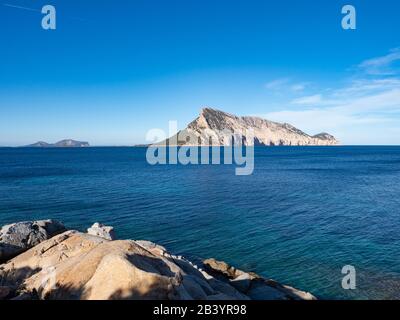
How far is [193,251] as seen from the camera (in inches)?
1248

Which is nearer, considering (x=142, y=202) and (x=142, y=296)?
(x=142, y=296)

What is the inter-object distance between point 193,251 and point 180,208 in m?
19.1

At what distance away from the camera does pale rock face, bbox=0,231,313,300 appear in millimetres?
11430

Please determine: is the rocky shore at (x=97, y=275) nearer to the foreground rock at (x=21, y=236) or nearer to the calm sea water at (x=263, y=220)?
the foreground rock at (x=21, y=236)

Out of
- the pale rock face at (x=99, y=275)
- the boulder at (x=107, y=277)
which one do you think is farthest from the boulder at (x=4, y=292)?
the boulder at (x=107, y=277)

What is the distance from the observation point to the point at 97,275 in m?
12.2

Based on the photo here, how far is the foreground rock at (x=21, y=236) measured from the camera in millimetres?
21422

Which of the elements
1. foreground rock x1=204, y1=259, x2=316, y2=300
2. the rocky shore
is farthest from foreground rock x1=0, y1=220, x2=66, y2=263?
foreground rock x1=204, y1=259, x2=316, y2=300

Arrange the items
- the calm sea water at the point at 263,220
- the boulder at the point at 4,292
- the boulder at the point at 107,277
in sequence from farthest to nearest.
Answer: the calm sea water at the point at 263,220
the boulder at the point at 4,292
the boulder at the point at 107,277

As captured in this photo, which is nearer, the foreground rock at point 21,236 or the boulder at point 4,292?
the boulder at point 4,292

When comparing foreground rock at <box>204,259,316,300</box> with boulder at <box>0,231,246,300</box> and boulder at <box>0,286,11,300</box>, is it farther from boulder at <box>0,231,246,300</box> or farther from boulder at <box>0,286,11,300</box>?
boulder at <box>0,286,11,300</box>

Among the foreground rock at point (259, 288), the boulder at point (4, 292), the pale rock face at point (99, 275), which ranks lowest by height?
the foreground rock at point (259, 288)
